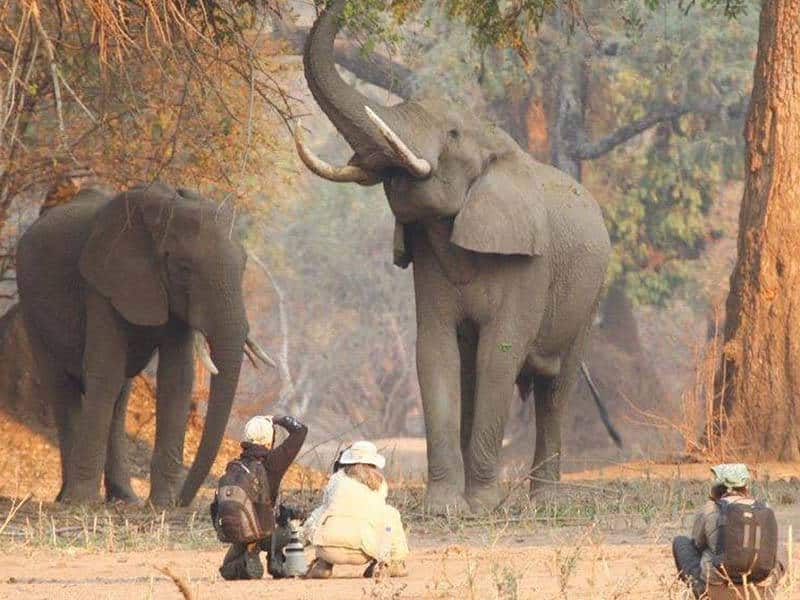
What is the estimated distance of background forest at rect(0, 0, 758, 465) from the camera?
727 inches

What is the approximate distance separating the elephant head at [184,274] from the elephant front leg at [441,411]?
72.4 inches

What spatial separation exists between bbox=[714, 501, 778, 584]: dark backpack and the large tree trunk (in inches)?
397

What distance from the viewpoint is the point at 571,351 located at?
1525cm

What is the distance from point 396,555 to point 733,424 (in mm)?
9357

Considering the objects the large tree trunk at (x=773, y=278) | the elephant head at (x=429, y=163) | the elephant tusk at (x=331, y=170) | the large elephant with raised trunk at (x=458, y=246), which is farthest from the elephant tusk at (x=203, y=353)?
the large tree trunk at (x=773, y=278)

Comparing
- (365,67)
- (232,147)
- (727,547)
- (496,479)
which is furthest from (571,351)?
(365,67)

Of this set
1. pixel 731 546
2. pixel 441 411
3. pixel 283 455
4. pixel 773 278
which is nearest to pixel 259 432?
pixel 283 455

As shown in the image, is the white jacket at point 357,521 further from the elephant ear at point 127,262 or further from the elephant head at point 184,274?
the elephant ear at point 127,262

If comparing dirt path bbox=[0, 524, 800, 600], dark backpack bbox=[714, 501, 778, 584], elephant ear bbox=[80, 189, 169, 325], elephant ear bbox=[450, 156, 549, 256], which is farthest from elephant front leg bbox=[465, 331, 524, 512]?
dark backpack bbox=[714, 501, 778, 584]

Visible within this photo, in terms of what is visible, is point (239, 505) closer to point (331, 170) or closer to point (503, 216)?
point (331, 170)

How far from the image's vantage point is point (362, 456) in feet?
30.5

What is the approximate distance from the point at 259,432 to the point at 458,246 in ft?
13.7

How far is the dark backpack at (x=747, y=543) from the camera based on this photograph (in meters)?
8.01

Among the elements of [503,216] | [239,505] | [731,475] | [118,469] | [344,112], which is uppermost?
[344,112]
